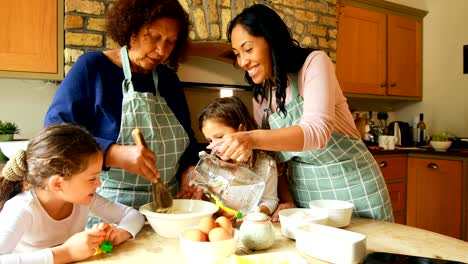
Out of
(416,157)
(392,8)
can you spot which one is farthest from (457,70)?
(416,157)

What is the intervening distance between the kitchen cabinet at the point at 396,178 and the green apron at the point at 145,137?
7.40ft

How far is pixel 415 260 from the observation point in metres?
0.72

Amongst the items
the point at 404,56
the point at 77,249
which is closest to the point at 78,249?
the point at 77,249

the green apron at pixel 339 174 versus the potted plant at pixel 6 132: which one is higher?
the potted plant at pixel 6 132

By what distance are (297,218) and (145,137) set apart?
530 mm

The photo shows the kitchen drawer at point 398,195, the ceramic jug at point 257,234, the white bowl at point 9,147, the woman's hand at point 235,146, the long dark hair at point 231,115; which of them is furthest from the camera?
the kitchen drawer at point 398,195

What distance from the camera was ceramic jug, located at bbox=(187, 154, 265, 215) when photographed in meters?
1.05

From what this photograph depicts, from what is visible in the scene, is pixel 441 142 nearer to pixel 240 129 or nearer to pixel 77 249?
pixel 240 129

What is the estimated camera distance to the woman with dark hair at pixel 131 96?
1.09 m

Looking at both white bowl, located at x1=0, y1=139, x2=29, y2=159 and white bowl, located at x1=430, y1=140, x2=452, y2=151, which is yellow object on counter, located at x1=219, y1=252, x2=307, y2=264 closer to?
white bowl, located at x1=0, y1=139, x2=29, y2=159

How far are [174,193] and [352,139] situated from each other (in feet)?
2.03

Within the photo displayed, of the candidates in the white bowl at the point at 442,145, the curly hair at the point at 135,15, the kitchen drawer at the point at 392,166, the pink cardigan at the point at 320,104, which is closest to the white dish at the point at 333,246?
the pink cardigan at the point at 320,104

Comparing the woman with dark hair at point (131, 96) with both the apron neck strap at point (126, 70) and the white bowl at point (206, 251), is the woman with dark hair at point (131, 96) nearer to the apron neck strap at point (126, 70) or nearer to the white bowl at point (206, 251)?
the apron neck strap at point (126, 70)

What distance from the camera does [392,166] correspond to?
312 centimetres
